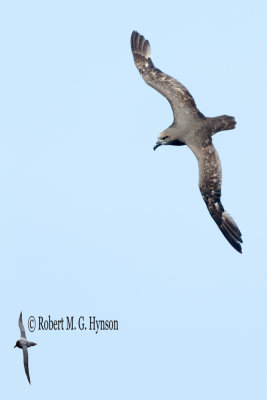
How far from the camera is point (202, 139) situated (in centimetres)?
2666

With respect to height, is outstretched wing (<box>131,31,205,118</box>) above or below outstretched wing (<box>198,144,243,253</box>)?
above

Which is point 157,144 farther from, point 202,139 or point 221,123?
point 221,123

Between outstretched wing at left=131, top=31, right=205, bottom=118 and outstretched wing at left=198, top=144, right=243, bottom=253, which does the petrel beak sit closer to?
outstretched wing at left=131, top=31, right=205, bottom=118

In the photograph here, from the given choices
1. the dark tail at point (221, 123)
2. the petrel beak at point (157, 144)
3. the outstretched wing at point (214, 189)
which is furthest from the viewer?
the petrel beak at point (157, 144)

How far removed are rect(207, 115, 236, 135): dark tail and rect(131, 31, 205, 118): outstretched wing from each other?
1.28ft

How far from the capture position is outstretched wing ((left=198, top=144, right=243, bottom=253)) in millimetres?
26391

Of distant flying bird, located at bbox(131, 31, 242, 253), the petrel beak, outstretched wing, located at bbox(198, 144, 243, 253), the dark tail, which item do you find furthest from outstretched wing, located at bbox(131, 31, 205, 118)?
outstretched wing, located at bbox(198, 144, 243, 253)

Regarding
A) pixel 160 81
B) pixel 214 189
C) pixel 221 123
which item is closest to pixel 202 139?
pixel 221 123

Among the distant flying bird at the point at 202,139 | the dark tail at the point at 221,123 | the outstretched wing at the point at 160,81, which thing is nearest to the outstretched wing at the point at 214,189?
the distant flying bird at the point at 202,139

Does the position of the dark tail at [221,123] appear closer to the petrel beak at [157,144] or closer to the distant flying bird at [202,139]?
the distant flying bird at [202,139]

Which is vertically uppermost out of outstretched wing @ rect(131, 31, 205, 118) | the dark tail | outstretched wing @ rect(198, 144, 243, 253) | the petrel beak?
outstretched wing @ rect(131, 31, 205, 118)

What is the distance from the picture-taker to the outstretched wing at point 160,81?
27.5 m

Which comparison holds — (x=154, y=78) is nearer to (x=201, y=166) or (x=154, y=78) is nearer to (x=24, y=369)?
(x=201, y=166)

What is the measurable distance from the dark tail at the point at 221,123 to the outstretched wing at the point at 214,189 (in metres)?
0.76
